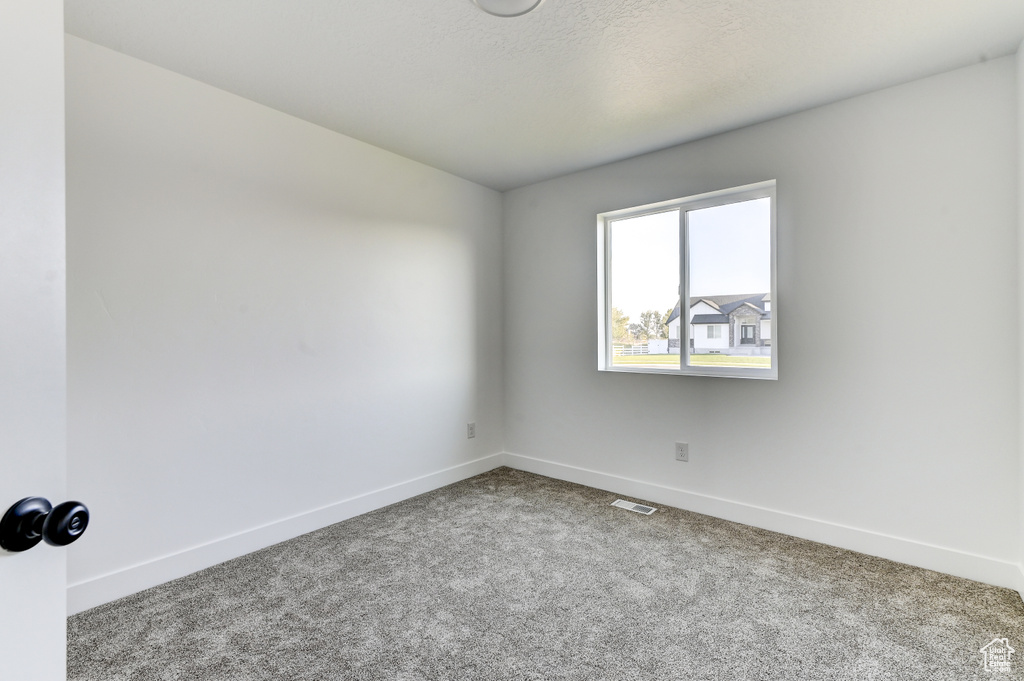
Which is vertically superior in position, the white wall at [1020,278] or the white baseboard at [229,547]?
the white wall at [1020,278]

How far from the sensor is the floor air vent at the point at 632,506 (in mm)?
3066

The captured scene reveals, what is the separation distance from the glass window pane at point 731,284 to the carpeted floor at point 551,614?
1.09 metres

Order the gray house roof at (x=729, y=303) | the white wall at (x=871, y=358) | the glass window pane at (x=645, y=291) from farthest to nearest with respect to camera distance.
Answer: the glass window pane at (x=645, y=291)
the gray house roof at (x=729, y=303)
the white wall at (x=871, y=358)

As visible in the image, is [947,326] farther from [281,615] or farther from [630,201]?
[281,615]

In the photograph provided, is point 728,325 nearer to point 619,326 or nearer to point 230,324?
point 619,326

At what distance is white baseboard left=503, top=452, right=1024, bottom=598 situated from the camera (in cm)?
216

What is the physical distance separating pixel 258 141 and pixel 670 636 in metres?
3.06

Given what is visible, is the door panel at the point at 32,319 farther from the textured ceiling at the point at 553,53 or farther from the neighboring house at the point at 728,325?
the neighboring house at the point at 728,325

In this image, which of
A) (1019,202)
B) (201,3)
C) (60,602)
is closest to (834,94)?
(1019,202)

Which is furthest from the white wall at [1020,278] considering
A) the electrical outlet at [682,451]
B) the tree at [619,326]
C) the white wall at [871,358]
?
the tree at [619,326]

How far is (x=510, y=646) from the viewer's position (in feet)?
5.80

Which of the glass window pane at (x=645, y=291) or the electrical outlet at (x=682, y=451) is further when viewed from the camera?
the glass window pane at (x=645, y=291)

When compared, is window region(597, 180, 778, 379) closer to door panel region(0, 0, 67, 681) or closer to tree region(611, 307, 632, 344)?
tree region(611, 307, 632, 344)

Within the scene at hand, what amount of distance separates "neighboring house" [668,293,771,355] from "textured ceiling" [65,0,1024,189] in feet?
3.46
